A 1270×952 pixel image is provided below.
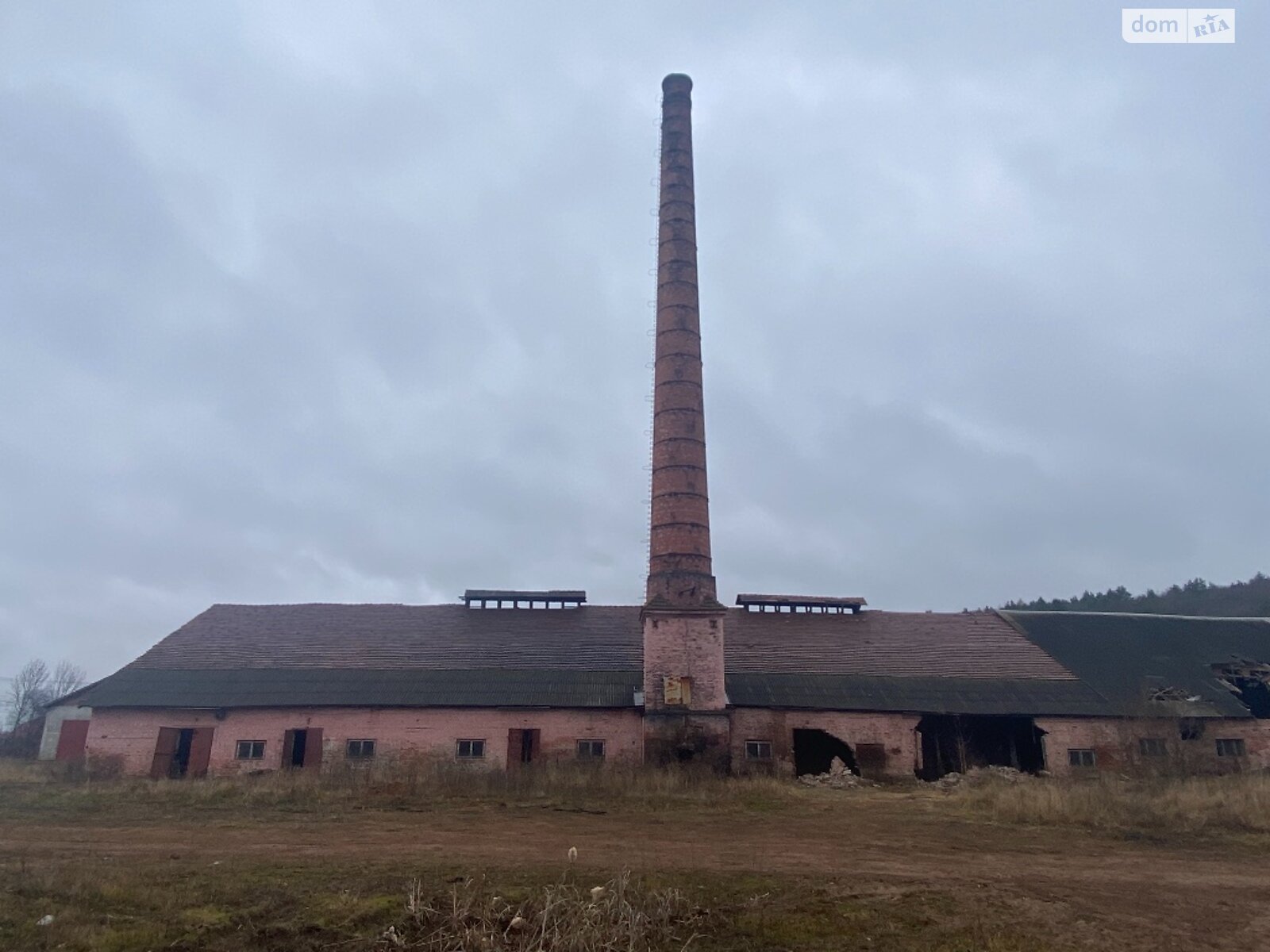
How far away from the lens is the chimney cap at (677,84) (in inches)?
996

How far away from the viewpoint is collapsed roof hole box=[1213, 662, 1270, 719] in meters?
23.9

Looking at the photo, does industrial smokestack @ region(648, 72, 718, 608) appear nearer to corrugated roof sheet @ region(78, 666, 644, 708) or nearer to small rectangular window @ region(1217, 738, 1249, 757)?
corrugated roof sheet @ region(78, 666, 644, 708)

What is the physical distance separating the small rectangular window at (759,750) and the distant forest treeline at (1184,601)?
26539mm

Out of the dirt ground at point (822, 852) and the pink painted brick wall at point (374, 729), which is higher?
the pink painted brick wall at point (374, 729)

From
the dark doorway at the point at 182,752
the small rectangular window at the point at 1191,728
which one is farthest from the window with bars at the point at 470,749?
the small rectangular window at the point at 1191,728

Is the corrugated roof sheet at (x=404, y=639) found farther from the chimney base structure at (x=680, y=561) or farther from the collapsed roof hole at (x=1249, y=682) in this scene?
the collapsed roof hole at (x=1249, y=682)

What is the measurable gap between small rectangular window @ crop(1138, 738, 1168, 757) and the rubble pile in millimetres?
7326

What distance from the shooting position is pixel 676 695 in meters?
20.8

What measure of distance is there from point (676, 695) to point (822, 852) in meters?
9.18

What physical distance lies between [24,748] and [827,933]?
30.0 m

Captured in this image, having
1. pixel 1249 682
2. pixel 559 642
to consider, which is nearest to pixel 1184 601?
pixel 1249 682

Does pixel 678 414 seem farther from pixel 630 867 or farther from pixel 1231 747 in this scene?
pixel 1231 747

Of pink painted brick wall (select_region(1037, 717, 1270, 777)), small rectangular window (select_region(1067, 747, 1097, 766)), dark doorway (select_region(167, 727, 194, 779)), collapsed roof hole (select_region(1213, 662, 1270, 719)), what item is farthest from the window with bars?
collapsed roof hole (select_region(1213, 662, 1270, 719))

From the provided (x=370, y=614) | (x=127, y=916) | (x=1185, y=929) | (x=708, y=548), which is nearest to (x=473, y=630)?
(x=370, y=614)
